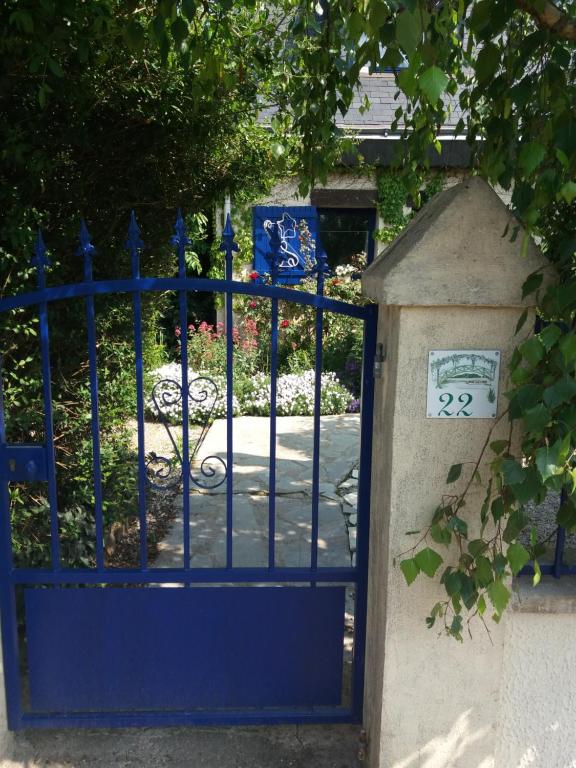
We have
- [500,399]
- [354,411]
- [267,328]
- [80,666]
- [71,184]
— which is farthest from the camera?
[267,328]

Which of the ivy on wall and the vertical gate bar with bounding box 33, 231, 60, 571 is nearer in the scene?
the vertical gate bar with bounding box 33, 231, 60, 571

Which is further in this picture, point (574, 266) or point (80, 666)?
point (80, 666)

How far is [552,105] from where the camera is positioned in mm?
1934

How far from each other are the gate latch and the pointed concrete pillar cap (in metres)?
1.34

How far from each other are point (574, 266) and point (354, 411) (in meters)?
5.77

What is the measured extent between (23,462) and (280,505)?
2803 millimetres

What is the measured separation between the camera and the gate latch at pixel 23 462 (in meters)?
2.38

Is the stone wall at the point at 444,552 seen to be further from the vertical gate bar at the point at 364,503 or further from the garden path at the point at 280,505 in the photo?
the garden path at the point at 280,505

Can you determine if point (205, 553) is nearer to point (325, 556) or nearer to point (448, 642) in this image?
point (325, 556)

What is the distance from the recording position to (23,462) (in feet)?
7.83

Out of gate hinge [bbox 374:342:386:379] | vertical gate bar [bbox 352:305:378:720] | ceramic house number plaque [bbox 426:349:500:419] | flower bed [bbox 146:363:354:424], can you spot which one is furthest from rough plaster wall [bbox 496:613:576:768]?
flower bed [bbox 146:363:354:424]

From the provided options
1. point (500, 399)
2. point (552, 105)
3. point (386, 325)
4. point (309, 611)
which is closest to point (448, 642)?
point (309, 611)

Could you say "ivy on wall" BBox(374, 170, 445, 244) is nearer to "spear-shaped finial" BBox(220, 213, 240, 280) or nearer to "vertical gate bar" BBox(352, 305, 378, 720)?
"vertical gate bar" BBox(352, 305, 378, 720)

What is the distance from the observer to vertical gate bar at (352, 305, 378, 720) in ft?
8.11
